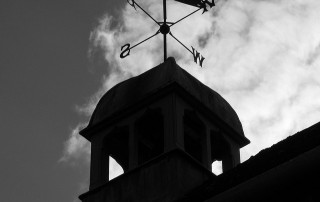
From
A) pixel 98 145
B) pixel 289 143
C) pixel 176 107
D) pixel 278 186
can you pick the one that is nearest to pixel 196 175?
pixel 176 107

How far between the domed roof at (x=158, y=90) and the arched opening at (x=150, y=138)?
0.64 meters

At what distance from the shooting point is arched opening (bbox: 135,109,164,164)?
15.8m

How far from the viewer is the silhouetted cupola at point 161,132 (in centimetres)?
1393

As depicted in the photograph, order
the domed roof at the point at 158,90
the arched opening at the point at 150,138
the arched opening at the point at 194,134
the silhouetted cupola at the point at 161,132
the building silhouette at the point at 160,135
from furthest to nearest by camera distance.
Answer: the arched opening at the point at 150,138, the arched opening at the point at 194,134, the domed roof at the point at 158,90, the silhouetted cupola at the point at 161,132, the building silhouette at the point at 160,135

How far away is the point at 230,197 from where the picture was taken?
24.5ft

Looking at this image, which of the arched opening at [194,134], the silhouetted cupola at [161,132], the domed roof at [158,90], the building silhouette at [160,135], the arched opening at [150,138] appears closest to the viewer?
the building silhouette at [160,135]

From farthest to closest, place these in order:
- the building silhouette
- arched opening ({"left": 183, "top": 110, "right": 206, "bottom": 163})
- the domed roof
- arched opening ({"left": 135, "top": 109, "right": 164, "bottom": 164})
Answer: arched opening ({"left": 135, "top": 109, "right": 164, "bottom": 164})
arched opening ({"left": 183, "top": 110, "right": 206, "bottom": 163})
the domed roof
the building silhouette

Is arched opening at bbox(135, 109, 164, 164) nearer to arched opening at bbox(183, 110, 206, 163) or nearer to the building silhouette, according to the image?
the building silhouette

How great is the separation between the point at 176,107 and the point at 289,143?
4.95 metres

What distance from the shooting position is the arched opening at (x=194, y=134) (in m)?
15.2

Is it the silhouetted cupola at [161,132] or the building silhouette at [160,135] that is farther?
the silhouetted cupola at [161,132]

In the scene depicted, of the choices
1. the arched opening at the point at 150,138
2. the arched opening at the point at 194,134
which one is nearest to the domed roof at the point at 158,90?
the arched opening at the point at 194,134

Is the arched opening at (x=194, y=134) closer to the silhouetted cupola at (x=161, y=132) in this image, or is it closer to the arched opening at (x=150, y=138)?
the silhouetted cupola at (x=161, y=132)

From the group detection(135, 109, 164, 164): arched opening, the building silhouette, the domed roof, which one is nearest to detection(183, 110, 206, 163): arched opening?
the building silhouette
